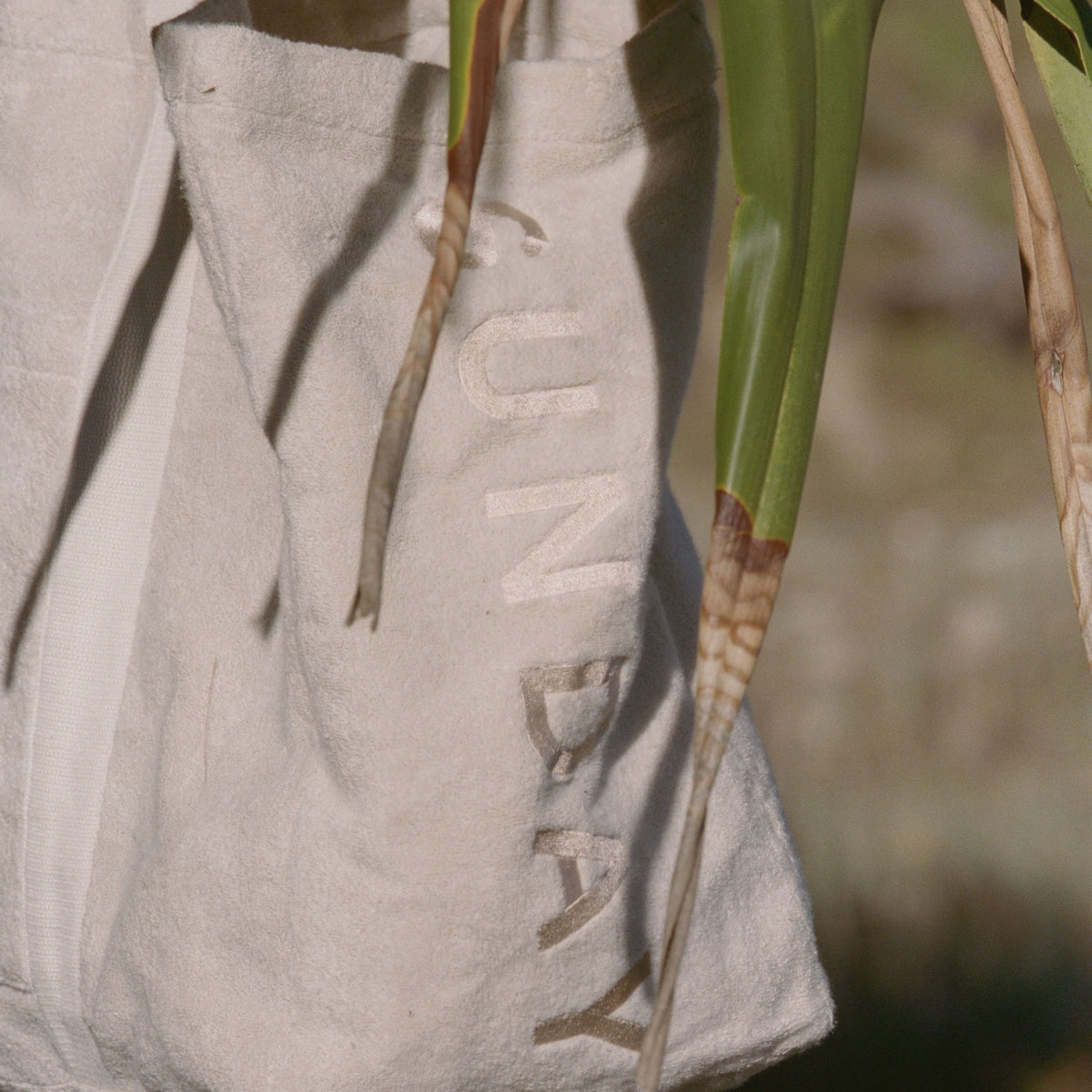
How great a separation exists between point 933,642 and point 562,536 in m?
1.41

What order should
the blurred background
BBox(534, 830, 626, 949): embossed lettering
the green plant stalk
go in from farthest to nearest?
the blurred background, BBox(534, 830, 626, 949): embossed lettering, the green plant stalk

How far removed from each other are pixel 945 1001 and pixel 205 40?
1.15 meters

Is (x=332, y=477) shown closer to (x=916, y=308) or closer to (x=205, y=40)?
(x=205, y=40)

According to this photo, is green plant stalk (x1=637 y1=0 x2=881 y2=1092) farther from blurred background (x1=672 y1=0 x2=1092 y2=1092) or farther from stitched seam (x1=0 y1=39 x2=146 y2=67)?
blurred background (x1=672 y1=0 x2=1092 y2=1092)

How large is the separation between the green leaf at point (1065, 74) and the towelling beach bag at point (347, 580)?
0.11 m

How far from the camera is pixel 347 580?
0.41 metres

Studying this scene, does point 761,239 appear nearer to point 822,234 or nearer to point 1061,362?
point 822,234

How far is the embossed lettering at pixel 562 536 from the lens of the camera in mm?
428

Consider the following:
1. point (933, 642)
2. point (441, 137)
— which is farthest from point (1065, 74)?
point (933, 642)

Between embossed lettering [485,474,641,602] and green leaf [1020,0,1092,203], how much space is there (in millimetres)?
191

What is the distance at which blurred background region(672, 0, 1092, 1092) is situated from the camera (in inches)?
48.5

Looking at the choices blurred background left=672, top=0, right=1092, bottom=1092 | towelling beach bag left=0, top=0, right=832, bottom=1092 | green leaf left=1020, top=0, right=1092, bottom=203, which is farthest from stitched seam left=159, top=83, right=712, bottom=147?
blurred background left=672, top=0, right=1092, bottom=1092

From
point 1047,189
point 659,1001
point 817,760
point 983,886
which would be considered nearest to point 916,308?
point 817,760

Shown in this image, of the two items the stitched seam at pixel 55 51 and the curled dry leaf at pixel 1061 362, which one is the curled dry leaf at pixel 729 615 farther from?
the stitched seam at pixel 55 51
